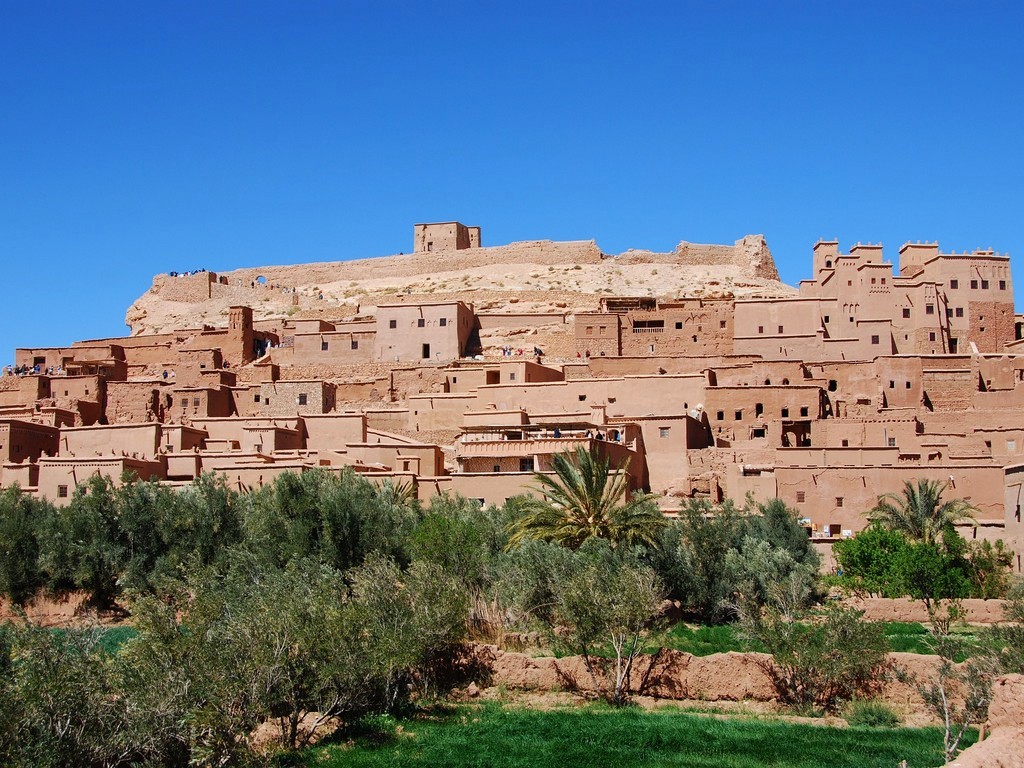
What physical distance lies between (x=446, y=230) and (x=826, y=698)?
44.5 metres

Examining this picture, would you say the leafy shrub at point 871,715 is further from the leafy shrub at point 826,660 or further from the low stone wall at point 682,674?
the low stone wall at point 682,674

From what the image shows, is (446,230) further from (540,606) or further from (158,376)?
(540,606)

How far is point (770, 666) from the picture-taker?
61.8 feet

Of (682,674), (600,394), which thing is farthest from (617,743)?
(600,394)

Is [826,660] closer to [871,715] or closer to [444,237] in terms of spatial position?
[871,715]

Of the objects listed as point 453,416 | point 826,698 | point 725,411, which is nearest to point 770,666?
point 826,698

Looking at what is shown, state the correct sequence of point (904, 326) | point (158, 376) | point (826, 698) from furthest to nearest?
point (158, 376) → point (904, 326) → point (826, 698)

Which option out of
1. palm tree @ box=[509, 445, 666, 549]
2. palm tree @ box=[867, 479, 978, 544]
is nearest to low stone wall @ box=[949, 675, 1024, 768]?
palm tree @ box=[509, 445, 666, 549]

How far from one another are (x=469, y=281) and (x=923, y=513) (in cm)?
→ 3197

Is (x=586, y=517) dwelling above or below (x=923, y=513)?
above

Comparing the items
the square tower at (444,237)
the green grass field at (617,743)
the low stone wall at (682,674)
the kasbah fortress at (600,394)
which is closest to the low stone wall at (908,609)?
the kasbah fortress at (600,394)

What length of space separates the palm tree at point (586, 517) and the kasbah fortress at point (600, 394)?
3778 millimetres

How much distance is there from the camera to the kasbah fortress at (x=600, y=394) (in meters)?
28.6

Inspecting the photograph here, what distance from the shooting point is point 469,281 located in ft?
181
